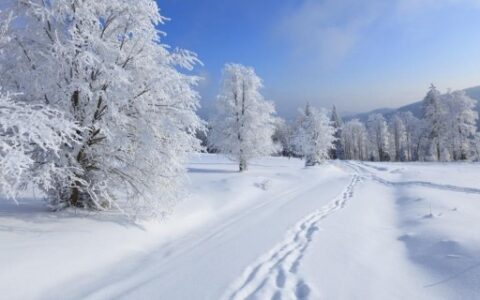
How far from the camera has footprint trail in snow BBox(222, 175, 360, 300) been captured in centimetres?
505

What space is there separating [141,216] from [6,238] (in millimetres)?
3498

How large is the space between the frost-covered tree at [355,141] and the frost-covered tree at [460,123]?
49792 mm

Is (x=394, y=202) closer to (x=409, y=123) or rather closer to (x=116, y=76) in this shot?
(x=116, y=76)

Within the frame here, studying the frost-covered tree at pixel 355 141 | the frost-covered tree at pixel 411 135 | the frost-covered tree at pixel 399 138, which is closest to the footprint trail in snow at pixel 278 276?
the frost-covered tree at pixel 411 135

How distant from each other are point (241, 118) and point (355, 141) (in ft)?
292

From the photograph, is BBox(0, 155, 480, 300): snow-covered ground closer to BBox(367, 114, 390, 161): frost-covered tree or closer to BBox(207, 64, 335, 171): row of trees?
BBox(207, 64, 335, 171): row of trees

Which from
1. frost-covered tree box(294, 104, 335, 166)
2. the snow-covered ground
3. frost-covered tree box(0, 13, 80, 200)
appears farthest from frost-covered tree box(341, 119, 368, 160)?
frost-covered tree box(0, 13, 80, 200)

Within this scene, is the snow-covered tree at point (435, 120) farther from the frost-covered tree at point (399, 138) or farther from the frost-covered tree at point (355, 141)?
the frost-covered tree at point (355, 141)

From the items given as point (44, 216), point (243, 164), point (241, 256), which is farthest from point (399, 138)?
point (44, 216)

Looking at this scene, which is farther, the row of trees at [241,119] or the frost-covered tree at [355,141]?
the frost-covered tree at [355,141]

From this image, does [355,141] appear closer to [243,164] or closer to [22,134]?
[243,164]

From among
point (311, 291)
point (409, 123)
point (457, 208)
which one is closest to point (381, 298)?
point (311, 291)

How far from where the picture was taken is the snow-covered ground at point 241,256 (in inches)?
207

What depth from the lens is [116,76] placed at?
845 cm
